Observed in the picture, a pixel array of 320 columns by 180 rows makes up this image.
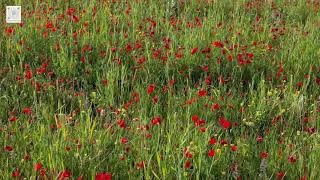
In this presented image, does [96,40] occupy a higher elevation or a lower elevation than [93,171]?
higher

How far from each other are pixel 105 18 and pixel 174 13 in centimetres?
121

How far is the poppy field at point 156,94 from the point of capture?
104 inches

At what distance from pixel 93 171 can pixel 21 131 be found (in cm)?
84

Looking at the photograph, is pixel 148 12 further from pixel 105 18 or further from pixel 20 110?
pixel 20 110

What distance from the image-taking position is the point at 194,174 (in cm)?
264

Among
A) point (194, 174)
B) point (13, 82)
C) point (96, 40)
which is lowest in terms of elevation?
point (194, 174)

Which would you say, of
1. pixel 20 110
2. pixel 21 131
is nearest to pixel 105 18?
pixel 20 110

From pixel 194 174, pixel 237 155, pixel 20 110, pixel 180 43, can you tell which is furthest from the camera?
pixel 180 43

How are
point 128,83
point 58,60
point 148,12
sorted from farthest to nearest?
point 148,12
point 58,60
point 128,83

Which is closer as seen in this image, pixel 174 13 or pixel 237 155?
pixel 237 155

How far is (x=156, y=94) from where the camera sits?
149 inches

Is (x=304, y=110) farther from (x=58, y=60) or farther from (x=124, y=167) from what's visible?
(x=58, y=60)

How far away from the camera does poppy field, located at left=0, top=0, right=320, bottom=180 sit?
2.63 metres

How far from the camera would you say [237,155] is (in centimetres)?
282
